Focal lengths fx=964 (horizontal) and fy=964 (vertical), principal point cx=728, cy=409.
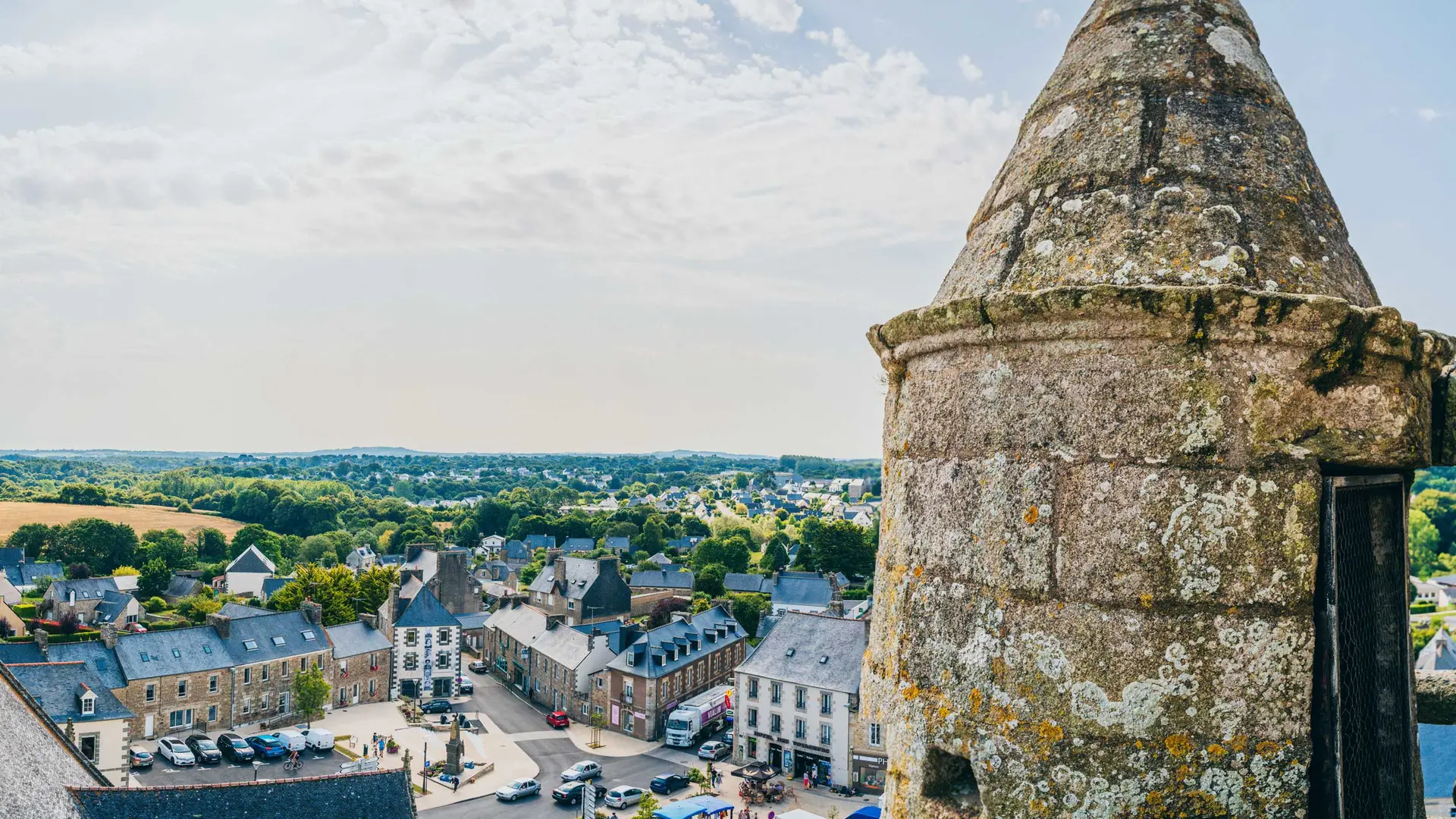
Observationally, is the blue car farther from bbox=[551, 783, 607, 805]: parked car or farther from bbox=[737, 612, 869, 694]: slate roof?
bbox=[737, 612, 869, 694]: slate roof

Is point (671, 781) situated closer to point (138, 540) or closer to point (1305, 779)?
point (1305, 779)

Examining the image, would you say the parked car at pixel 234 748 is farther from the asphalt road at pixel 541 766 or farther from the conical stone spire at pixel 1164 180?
the conical stone spire at pixel 1164 180

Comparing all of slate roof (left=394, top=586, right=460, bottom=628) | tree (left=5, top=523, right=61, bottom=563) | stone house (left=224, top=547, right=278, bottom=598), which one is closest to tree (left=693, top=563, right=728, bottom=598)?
slate roof (left=394, top=586, right=460, bottom=628)

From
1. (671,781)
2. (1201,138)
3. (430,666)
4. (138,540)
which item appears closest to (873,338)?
(1201,138)

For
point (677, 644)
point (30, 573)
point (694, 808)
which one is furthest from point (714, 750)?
point (30, 573)

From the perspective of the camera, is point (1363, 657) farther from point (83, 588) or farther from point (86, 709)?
point (83, 588)

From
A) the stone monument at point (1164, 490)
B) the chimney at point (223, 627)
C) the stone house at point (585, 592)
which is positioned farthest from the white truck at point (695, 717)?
the stone monument at point (1164, 490)
